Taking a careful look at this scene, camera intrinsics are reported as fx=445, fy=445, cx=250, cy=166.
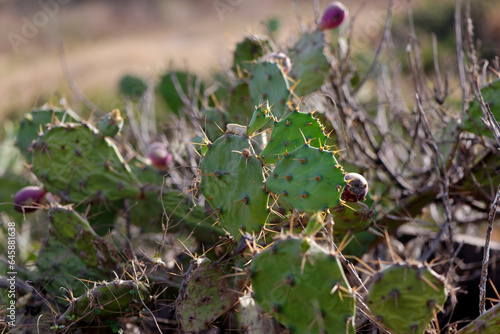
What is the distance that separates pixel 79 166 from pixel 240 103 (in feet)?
1.95

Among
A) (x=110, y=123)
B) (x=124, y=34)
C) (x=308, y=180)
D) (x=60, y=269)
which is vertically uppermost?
(x=308, y=180)

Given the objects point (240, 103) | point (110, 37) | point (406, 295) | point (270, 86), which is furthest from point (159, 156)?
A: point (110, 37)

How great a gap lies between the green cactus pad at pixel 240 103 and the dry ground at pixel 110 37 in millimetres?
4042

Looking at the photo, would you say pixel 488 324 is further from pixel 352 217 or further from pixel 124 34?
pixel 124 34

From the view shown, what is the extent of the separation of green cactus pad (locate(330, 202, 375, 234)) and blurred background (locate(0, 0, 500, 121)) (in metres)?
3.08

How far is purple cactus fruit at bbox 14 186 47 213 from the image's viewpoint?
4.71 ft

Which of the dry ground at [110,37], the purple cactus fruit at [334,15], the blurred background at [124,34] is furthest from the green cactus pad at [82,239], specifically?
the dry ground at [110,37]

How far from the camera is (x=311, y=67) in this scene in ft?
5.17

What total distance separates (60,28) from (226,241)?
10722mm

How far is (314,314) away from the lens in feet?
2.62

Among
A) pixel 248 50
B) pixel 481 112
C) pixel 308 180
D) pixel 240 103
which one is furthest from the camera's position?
pixel 248 50

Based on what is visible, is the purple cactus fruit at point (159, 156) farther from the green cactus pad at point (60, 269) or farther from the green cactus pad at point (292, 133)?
the green cactus pad at point (292, 133)

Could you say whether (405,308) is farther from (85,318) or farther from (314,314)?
(85,318)

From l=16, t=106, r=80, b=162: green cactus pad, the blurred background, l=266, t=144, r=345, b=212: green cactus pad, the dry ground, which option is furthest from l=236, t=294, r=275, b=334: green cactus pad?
the dry ground
